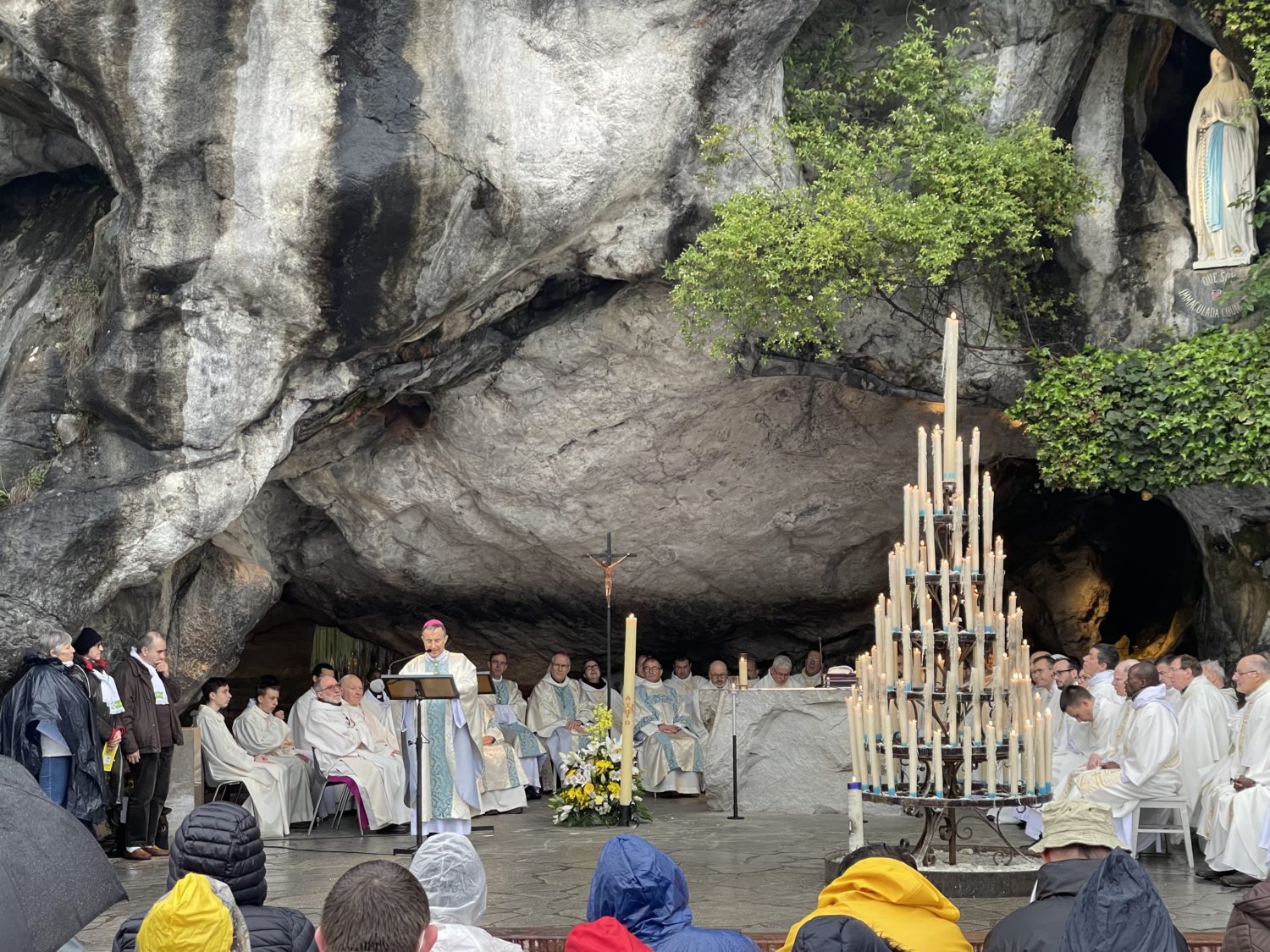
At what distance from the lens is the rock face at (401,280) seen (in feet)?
33.8

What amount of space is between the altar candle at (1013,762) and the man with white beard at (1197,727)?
272 cm

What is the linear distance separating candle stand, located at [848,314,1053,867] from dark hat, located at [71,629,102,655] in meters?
5.15

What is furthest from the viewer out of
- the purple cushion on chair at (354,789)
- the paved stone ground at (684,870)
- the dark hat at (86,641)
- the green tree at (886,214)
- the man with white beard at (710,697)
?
the man with white beard at (710,697)

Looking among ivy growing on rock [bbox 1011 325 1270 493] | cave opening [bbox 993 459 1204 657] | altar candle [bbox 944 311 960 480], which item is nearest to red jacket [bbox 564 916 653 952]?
altar candle [bbox 944 311 960 480]

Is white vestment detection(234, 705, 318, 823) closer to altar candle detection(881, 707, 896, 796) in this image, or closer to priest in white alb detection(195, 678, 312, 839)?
priest in white alb detection(195, 678, 312, 839)

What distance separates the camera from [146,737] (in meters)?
9.96

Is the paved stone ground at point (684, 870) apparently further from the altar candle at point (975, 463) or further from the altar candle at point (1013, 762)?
the altar candle at point (975, 463)

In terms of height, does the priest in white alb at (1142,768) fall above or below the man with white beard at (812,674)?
below

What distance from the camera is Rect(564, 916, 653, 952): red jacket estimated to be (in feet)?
11.6

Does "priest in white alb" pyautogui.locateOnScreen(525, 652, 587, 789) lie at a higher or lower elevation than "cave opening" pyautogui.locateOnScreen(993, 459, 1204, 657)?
lower

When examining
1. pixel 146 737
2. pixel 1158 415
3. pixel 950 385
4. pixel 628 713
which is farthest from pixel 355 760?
pixel 1158 415

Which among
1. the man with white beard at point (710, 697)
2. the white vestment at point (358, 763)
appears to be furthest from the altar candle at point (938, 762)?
the man with white beard at point (710, 697)

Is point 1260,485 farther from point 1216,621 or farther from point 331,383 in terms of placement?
point 331,383

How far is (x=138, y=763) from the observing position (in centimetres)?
1001
